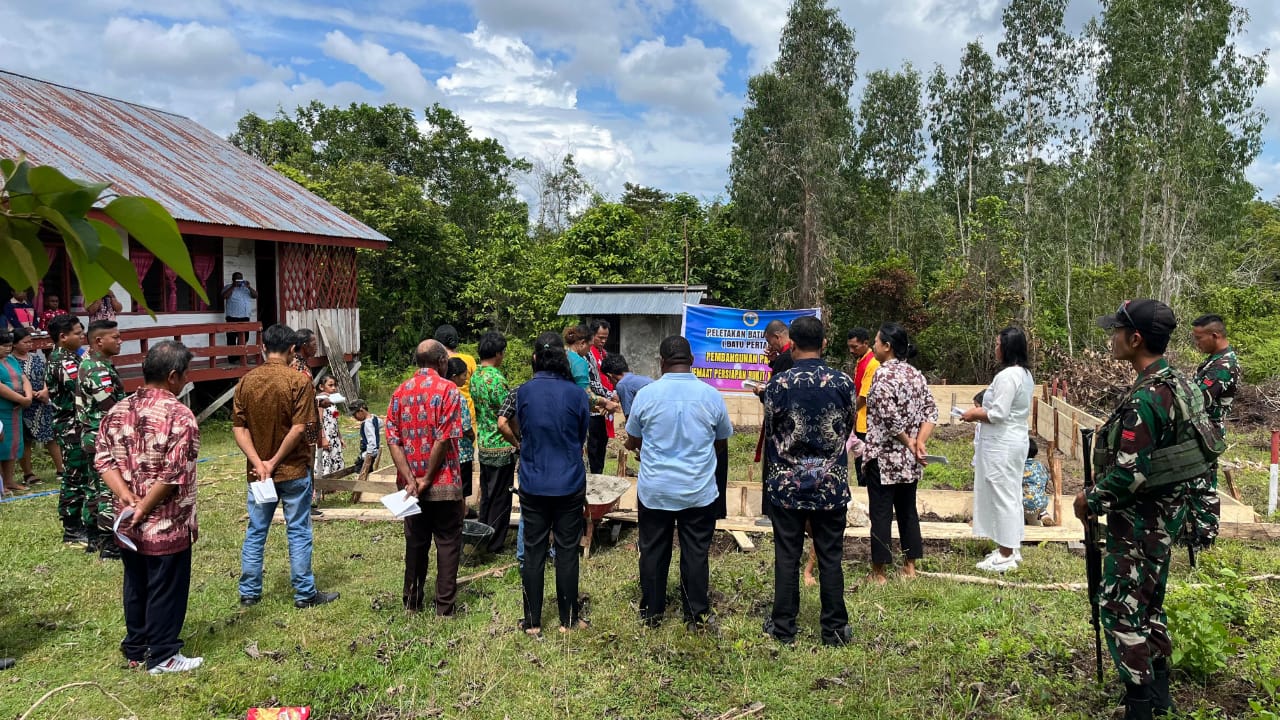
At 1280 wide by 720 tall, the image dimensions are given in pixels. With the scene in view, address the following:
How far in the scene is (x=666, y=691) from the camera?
3959 mm

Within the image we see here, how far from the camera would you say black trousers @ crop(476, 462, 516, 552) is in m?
6.16

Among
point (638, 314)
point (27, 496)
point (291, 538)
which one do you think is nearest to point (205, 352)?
point (27, 496)

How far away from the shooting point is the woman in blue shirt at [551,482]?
179 inches

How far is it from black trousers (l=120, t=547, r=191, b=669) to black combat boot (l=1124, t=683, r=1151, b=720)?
4.62 meters

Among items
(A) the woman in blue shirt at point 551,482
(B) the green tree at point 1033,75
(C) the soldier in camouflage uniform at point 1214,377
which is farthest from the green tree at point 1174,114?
(A) the woman in blue shirt at point 551,482

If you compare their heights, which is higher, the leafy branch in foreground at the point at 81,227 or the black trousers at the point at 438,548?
the leafy branch in foreground at the point at 81,227

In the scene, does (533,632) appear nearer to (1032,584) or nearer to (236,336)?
(1032,584)

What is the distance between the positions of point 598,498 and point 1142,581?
3.62 metres

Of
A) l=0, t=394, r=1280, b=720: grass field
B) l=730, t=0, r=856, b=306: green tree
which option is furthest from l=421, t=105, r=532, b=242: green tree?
l=0, t=394, r=1280, b=720: grass field

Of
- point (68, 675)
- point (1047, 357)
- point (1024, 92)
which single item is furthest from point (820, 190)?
point (68, 675)

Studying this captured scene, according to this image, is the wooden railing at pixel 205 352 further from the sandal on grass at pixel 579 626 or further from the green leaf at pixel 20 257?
the green leaf at pixel 20 257

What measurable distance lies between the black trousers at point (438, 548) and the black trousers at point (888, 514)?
9.29 ft

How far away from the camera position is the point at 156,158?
14.1 m

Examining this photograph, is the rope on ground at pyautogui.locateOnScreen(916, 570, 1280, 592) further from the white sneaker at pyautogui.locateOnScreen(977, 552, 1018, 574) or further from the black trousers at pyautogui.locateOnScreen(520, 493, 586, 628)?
the black trousers at pyautogui.locateOnScreen(520, 493, 586, 628)
